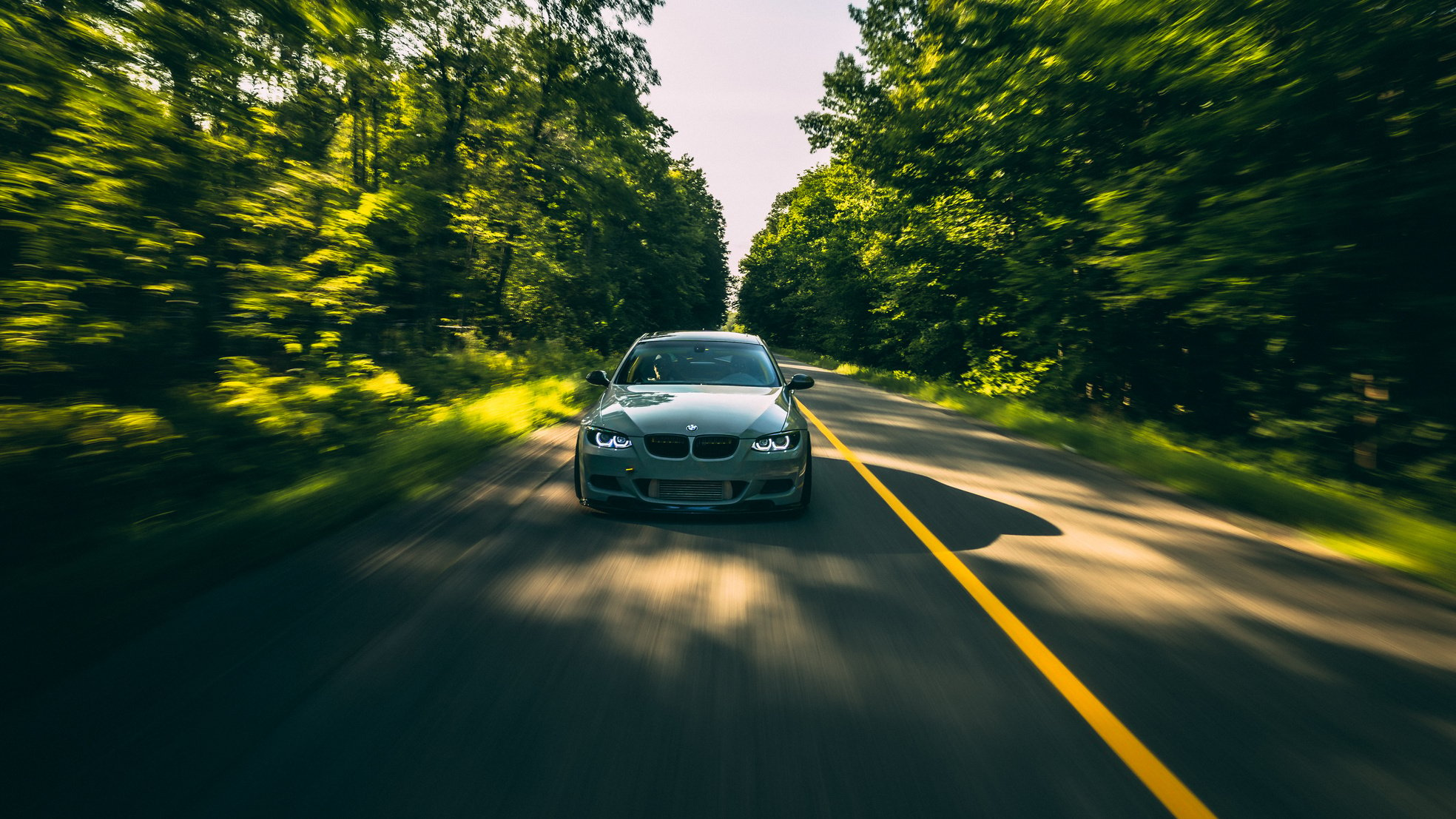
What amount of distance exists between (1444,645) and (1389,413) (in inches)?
296

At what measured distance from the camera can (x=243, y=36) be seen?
25.1ft

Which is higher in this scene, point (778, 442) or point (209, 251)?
point (209, 251)

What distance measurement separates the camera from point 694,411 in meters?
6.30

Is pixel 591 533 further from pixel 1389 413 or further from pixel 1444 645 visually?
pixel 1389 413

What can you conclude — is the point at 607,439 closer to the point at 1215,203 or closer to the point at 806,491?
the point at 806,491

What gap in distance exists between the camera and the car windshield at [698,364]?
7465 millimetres

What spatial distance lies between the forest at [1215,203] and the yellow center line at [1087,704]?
6792mm

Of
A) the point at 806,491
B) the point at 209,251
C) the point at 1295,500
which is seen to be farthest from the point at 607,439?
the point at 1295,500

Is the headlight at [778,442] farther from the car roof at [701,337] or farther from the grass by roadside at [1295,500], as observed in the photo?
the grass by roadside at [1295,500]

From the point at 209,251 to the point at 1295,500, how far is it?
10.6 metres

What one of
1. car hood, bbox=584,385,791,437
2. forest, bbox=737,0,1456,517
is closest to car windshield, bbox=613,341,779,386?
car hood, bbox=584,385,791,437

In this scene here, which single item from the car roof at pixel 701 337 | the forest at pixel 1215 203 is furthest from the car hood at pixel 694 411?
the forest at pixel 1215 203

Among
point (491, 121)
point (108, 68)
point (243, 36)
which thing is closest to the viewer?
point (108, 68)

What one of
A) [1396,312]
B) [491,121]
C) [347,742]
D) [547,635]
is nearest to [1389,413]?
[1396,312]
